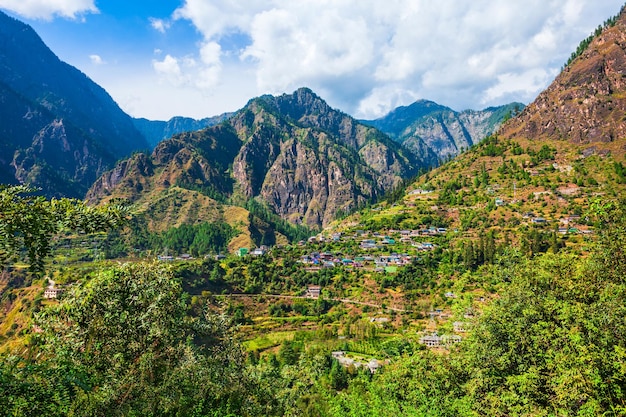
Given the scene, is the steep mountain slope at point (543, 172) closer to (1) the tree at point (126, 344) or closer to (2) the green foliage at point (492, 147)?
(2) the green foliage at point (492, 147)

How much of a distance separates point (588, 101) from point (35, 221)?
207902mm

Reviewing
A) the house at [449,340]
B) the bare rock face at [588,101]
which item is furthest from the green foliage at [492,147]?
the house at [449,340]

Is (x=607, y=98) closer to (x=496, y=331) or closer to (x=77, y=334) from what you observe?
(x=496, y=331)

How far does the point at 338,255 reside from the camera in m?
130

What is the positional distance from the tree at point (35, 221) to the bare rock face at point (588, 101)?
623 feet

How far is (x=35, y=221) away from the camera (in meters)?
7.29

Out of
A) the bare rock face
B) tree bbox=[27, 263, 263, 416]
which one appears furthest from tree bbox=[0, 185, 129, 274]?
the bare rock face

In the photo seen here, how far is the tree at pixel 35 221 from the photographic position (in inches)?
281

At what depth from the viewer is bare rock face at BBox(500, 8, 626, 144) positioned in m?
152

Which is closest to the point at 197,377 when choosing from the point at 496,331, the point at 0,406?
the point at 0,406

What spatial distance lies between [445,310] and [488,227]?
5257 cm

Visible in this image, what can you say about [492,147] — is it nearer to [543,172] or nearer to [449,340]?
[543,172]

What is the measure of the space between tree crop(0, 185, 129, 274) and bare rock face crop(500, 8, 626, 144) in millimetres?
189753

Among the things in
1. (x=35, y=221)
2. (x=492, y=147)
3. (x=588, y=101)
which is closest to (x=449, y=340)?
(x=35, y=221)
